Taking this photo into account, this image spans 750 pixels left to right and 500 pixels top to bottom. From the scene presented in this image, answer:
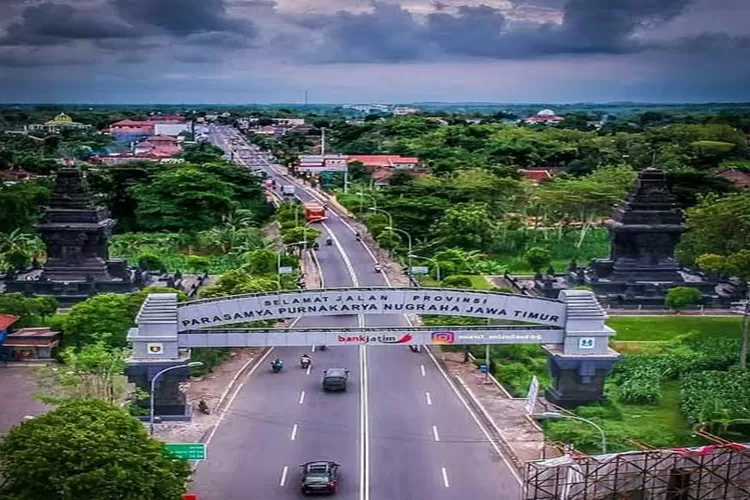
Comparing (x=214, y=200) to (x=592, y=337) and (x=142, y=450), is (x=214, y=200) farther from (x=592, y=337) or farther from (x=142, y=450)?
(x=142, y=450)

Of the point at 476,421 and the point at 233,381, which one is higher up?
the point at 476,421

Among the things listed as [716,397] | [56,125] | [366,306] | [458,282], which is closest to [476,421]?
[366,306]

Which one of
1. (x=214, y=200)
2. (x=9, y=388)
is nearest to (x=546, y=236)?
(x=214, y=200)

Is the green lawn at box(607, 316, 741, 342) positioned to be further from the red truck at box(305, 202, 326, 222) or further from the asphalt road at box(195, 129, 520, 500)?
the red truck at box(305, 202, 326, 222)

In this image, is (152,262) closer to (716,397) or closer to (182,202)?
(182,202)

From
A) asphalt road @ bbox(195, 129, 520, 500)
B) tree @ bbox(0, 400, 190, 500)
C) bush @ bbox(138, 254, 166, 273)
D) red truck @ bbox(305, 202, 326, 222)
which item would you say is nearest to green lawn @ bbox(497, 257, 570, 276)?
asphalt road @ bbox(195, 129, 520, 500)

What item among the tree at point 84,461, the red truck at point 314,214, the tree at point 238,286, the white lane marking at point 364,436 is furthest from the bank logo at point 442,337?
the red truck at point 314,214

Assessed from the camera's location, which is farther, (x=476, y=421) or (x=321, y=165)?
(x=321, y=165)
